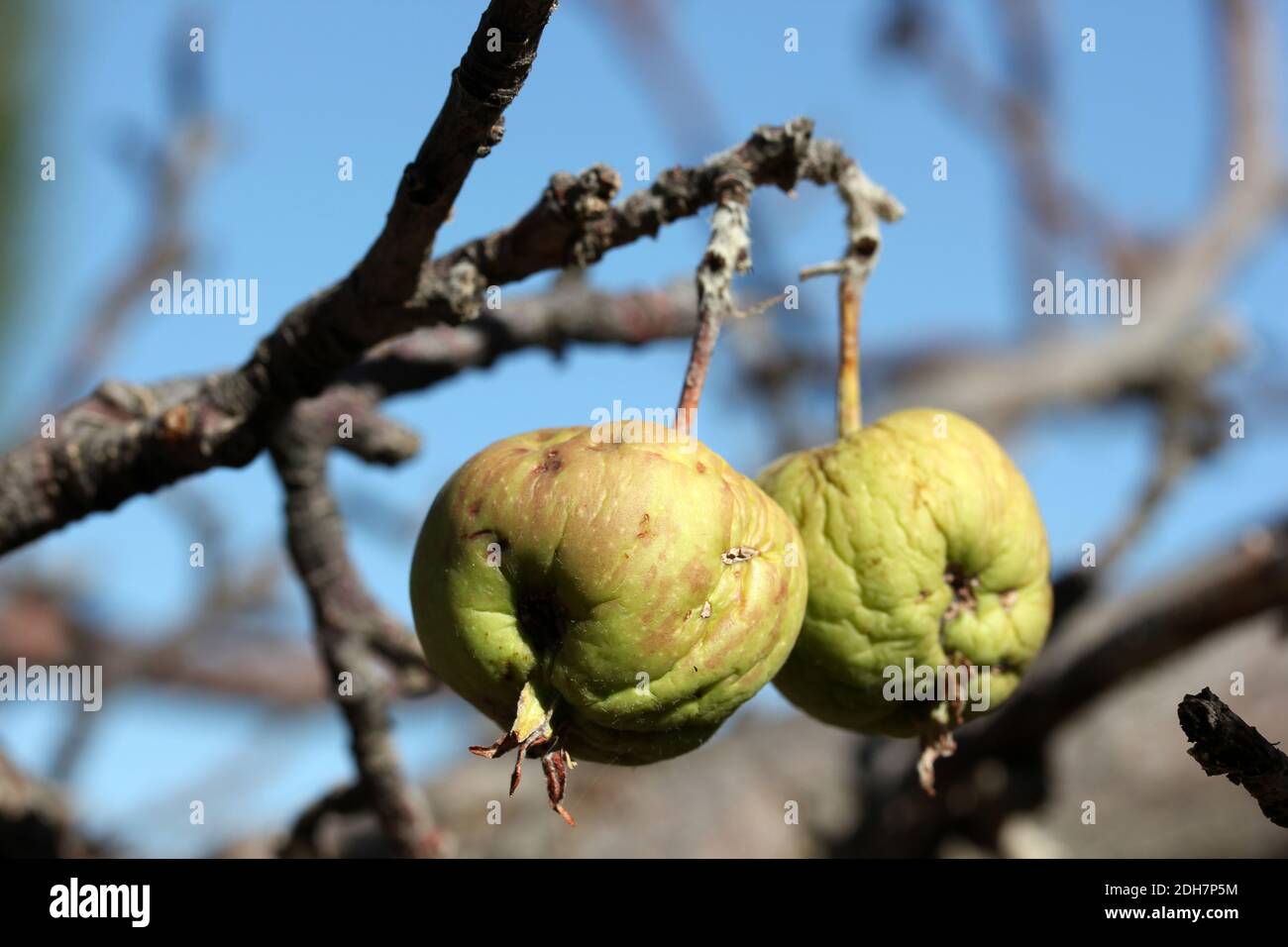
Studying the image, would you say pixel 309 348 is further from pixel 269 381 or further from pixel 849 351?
pixel 849 351

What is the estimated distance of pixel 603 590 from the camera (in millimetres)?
1537

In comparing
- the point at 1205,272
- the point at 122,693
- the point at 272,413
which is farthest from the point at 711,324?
the point at 1205,272

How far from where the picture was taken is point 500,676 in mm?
1613

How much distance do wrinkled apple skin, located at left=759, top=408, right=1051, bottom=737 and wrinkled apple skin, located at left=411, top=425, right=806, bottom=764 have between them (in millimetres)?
167

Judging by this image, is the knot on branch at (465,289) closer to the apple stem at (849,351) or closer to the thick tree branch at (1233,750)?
the apple stem at (849,351)

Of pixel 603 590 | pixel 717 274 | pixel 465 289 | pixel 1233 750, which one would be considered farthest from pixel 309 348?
pixel 1233 750

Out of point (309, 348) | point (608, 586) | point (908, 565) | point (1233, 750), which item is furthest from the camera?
point (309, 348)

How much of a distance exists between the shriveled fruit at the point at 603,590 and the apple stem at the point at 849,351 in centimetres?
46

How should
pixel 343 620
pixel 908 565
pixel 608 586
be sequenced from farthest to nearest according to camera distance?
pixel 343 620 < pixel 908 565 < pixel 608 586

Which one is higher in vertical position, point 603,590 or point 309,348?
point 309,348

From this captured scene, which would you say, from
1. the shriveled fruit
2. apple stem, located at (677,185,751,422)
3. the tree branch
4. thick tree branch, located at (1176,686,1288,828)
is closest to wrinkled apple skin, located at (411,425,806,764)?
the shriveled fruit

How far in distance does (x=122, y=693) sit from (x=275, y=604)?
32.5 inches
